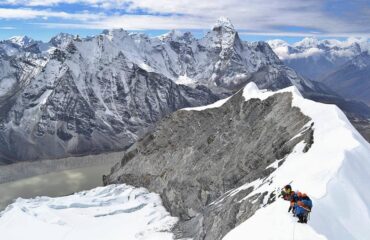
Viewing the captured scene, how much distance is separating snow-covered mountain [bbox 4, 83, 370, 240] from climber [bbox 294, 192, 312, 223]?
1.64 ft

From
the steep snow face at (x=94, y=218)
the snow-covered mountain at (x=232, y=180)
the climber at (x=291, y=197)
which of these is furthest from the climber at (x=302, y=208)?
the steep snow face at (x=94, y=218)

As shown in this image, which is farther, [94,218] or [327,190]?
[94,218]

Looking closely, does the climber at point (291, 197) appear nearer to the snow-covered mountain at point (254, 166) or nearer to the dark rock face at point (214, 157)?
the snow-covered mountain at point (254, 166)

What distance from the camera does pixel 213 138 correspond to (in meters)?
108

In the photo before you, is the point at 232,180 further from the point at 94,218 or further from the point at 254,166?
the point at 94,218

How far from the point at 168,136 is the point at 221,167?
3405cm

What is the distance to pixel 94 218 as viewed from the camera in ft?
323

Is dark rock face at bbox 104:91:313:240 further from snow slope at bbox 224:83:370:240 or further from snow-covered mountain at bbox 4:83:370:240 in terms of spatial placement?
snow slope at bbox 224:83:370:240

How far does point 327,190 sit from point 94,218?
68734mm

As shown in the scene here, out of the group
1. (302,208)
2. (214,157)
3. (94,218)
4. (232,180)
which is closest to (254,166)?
(232,180)

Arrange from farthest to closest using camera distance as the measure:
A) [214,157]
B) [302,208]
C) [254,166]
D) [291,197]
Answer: [214,157] → [254,166] → [291,197] → [302,208]

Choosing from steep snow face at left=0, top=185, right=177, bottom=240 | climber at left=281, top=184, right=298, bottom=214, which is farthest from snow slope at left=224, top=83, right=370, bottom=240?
steep snow face at left=0, top=185, right=177, bottom=240

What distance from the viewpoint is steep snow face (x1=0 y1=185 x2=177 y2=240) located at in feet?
290

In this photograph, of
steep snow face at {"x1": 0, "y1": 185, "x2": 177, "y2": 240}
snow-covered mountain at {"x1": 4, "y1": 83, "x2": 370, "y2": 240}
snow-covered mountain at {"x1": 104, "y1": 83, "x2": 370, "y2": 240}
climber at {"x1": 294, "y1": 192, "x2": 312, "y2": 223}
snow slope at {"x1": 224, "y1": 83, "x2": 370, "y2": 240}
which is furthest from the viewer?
steep snow face at {"x1": 0, "y1": 185, "x2": 177, "y2": 240}
